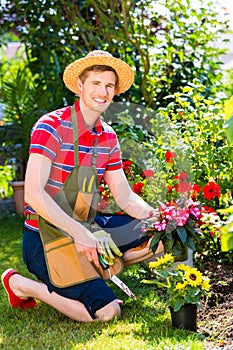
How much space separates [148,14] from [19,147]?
181 cm

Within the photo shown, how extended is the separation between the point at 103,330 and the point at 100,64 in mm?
1214

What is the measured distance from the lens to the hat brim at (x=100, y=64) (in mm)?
3074

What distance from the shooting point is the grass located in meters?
2.54

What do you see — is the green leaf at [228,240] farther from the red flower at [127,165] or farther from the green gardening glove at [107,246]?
the red flower at [127,165]

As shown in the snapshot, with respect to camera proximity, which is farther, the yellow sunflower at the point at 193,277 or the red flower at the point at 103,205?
the red flower at the point at 103,205

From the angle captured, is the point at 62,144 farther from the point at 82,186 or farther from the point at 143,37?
the point at 143,37

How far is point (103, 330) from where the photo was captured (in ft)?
8.95

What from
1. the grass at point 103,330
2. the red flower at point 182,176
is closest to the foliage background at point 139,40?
the red flower at point 182,176

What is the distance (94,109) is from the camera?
3.08 meters

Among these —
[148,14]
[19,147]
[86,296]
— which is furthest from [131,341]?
[19,147]

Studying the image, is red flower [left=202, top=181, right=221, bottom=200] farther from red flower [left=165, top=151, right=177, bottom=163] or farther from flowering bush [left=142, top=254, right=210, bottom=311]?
flowering bush [left=142, top=254, right=210, bottom=311]

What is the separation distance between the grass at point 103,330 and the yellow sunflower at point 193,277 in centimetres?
21

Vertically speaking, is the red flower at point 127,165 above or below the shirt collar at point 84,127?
below

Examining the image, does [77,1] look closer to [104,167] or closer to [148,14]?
[148,14]
